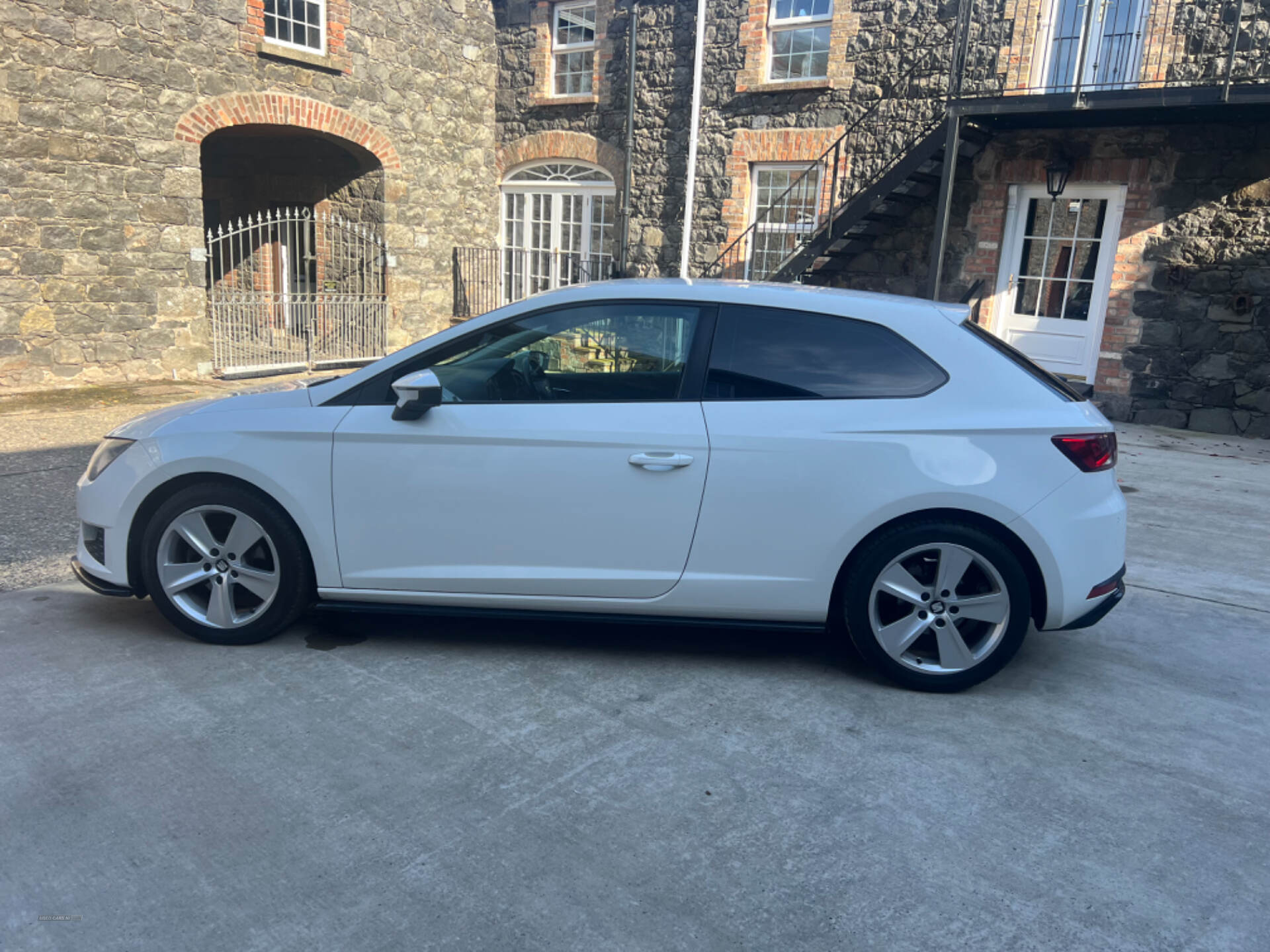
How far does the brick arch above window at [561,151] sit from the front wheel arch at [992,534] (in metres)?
12.0

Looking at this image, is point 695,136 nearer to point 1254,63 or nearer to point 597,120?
point 597,120

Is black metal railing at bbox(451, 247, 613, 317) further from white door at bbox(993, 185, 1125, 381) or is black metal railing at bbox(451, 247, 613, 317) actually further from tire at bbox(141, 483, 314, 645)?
tire at bbox(141, 483, 314, 645)

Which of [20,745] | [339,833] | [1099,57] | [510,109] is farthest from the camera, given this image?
[510,109]

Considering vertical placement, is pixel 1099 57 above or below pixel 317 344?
above

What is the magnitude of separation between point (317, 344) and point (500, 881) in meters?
12.1

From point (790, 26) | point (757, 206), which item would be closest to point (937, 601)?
point (757, 206)

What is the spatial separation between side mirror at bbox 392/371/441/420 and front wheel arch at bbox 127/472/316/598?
0.68 m

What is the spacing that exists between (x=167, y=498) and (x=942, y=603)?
3.23 metres

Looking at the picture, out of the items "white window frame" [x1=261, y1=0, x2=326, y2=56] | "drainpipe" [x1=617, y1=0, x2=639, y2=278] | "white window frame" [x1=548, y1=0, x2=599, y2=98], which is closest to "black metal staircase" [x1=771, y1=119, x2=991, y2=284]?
"drainpipe" [x1=617, y1=0, x2=639, y2=278]

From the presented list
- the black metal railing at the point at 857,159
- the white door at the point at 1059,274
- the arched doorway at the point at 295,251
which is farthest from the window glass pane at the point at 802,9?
the arched doorway at the point at 295,251

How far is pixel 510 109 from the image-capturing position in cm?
1599

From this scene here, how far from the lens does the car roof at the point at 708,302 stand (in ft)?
13.3

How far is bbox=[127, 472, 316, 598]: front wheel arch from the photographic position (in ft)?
13.3

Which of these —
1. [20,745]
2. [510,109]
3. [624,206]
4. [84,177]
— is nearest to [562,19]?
[510,109]
